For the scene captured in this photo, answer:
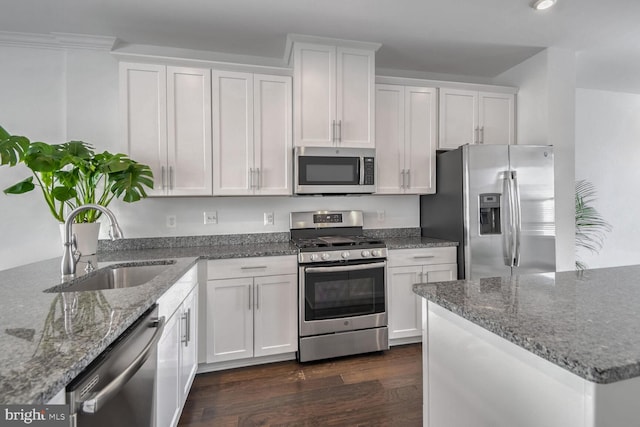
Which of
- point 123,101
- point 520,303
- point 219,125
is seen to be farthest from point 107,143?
point 520,303

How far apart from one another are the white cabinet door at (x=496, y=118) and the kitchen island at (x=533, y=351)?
214 centimetres

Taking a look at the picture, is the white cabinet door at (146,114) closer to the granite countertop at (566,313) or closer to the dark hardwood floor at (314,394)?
the dark hardwood floor at (314,394)

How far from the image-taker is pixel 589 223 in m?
3.88

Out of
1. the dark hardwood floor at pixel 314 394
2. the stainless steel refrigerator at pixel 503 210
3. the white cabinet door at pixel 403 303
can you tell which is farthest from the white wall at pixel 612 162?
the dark hardwood floor at pixel 314 394

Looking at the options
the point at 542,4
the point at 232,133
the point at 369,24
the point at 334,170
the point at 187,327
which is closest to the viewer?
the point at 187,327

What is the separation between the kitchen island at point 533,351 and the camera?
613mm

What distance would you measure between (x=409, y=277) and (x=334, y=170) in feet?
3.73

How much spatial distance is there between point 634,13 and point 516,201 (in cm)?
159

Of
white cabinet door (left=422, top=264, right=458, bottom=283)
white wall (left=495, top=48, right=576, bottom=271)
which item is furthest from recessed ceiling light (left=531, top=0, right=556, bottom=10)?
white cabinet door (left=422, top=264, right=458, bottom=283)

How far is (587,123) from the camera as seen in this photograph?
3910 millimetres

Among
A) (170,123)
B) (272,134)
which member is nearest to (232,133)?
(272,134)

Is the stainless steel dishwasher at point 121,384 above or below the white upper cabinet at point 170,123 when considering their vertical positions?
below

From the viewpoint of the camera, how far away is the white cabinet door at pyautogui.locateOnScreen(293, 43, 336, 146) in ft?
8.38

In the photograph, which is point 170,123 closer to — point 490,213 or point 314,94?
point 314,94
